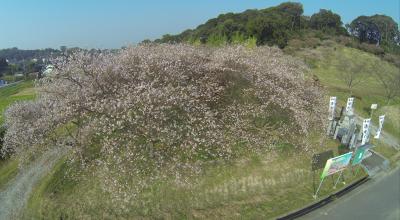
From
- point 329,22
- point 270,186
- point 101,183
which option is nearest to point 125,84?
point 101,183

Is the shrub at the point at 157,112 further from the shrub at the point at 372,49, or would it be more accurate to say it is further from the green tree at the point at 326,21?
the green tree at the point at 326,21

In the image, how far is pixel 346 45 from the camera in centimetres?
6091

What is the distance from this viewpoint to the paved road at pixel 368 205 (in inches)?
459

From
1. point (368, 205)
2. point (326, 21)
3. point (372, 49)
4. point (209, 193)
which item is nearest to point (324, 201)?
point (368, 205)

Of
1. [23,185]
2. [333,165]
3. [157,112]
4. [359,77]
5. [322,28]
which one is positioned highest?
[322,28]

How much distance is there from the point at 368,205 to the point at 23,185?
13951 millimetres

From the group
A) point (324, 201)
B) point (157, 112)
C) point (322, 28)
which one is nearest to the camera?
point (157, 112)

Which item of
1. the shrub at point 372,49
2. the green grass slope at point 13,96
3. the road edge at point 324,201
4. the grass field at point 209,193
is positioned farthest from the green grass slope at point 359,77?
the green grass slope at point 13,96

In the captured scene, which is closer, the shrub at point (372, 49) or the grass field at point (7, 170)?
the grass field at point (7, 170)

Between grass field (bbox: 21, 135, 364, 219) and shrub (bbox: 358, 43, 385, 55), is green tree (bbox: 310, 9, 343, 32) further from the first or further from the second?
grass field (bbox: 21, 135, 364, 219)

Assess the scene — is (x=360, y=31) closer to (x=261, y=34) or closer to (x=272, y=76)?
(x=261, y=34)

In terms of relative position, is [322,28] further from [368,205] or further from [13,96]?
[368,205]

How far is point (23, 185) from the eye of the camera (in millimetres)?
12977

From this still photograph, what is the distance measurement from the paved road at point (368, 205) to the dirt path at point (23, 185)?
1036 centimetres
